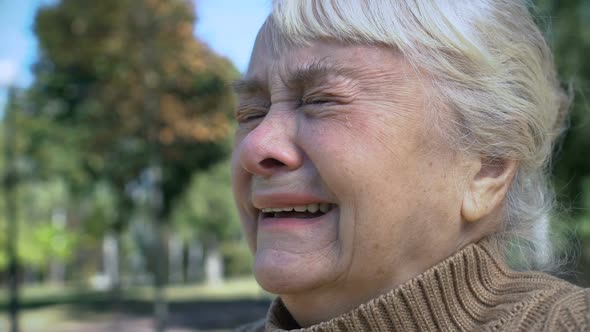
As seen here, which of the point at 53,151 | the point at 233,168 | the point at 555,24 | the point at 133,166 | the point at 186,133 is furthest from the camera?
the point at 53,151

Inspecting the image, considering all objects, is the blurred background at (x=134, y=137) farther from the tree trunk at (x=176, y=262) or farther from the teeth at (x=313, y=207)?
the tree trunk at (x=176, y=262)

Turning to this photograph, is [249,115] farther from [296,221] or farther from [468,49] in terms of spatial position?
[468,49]

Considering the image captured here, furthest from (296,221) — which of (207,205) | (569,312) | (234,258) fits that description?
(234,258)

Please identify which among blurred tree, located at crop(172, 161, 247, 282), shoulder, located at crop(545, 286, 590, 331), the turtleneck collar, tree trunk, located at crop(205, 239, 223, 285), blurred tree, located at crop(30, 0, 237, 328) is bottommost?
shoulder, located at crop(545, 286, 590, 331)

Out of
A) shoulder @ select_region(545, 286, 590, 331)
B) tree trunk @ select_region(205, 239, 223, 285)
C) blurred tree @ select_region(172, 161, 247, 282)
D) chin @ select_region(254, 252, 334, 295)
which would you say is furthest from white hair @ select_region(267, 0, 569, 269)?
tree trunk @ select_region(205, 239, 223, 285)

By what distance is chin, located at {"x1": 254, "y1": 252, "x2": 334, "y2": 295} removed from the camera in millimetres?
1307

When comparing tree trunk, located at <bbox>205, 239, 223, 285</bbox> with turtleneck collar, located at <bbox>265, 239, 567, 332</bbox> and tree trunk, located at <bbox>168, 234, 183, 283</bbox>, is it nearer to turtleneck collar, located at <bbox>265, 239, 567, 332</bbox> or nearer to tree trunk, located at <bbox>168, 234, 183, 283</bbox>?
tree trunk, located at <bbox>168, 234, 183, 283</bbox>

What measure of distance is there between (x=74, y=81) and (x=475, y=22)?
9.93m

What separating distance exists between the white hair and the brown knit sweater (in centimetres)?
18

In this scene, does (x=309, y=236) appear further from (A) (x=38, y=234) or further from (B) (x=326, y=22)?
(A) (x=38, y=234)

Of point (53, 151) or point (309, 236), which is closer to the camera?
point (309, 236)

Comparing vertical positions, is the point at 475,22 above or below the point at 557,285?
above

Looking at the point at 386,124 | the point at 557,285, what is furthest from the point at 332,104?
the point at 557,285

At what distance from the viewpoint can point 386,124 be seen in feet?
4.33
